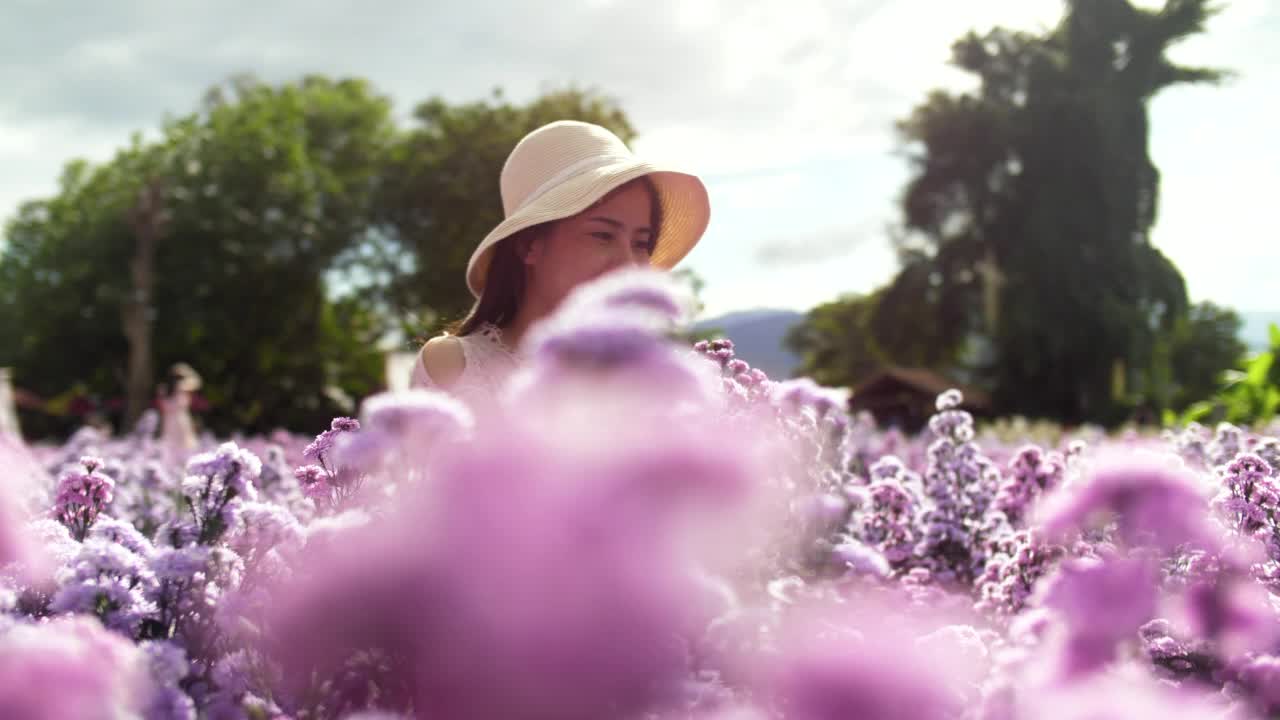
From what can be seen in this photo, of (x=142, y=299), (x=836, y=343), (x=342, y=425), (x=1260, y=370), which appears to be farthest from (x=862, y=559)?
(x=836, y=343)

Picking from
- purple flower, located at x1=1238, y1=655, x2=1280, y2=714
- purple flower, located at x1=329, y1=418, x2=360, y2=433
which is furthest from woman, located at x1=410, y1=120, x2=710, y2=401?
purple flower, located at x1=1238, y1=655, x2=1280, y2=714

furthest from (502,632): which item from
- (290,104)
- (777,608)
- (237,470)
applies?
(290,104)

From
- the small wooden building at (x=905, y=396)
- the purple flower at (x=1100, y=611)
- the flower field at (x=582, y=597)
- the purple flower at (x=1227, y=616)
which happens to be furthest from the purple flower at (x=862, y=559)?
the small wooden building at (x=905, y=396)

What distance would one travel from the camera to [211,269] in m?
34.2

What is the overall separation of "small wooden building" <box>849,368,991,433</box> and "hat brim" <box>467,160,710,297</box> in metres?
30.3

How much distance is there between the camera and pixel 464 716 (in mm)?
1050

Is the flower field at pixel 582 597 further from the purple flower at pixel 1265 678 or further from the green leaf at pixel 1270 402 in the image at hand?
the green leaf at pixel 1270 402

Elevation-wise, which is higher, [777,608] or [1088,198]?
[1088,198]

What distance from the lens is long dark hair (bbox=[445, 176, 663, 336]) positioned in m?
3.99

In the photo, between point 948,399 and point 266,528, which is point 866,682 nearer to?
point 266,528

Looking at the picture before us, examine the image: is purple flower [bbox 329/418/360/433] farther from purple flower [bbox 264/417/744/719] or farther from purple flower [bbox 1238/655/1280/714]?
purple flower [bbox 1238/655/1280/714]

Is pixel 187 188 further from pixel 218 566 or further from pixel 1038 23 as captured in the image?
pixel 218 566

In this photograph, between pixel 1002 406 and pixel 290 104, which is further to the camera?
pixel 290 104

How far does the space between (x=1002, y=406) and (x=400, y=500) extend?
120ft
